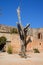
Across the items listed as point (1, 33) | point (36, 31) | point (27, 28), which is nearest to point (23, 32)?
point (27, 28)

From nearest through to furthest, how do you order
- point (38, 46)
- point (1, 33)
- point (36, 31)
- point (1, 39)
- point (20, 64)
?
point (20, 64)
point (1, 39)
point (1, 33)
point (38, 46)
point (36, 31)

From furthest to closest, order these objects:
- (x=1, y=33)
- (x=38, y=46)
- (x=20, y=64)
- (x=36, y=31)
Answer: (x=36, y=31) < (x=38, y=46) < (x=1, y=33) < (x=20, y=64)

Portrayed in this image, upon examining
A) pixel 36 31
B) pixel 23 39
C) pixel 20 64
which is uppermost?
pixel 36 31

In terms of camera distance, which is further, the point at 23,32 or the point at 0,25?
the point at 0,25

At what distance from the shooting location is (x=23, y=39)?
65.2ft

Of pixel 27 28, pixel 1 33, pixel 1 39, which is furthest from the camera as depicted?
pixel 1 33

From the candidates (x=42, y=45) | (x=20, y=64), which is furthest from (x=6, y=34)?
(x=20, y=64)

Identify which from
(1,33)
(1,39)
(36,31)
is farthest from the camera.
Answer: (36,31)

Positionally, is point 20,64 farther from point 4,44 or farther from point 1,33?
point 1,33

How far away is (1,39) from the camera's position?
96.9 ft

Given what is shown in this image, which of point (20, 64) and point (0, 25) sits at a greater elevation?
point (0, 25)

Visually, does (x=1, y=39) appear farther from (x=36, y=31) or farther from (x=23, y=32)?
(x=36, y=31)

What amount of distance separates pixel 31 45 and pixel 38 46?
1825 millimetres

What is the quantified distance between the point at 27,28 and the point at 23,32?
0.61 m
